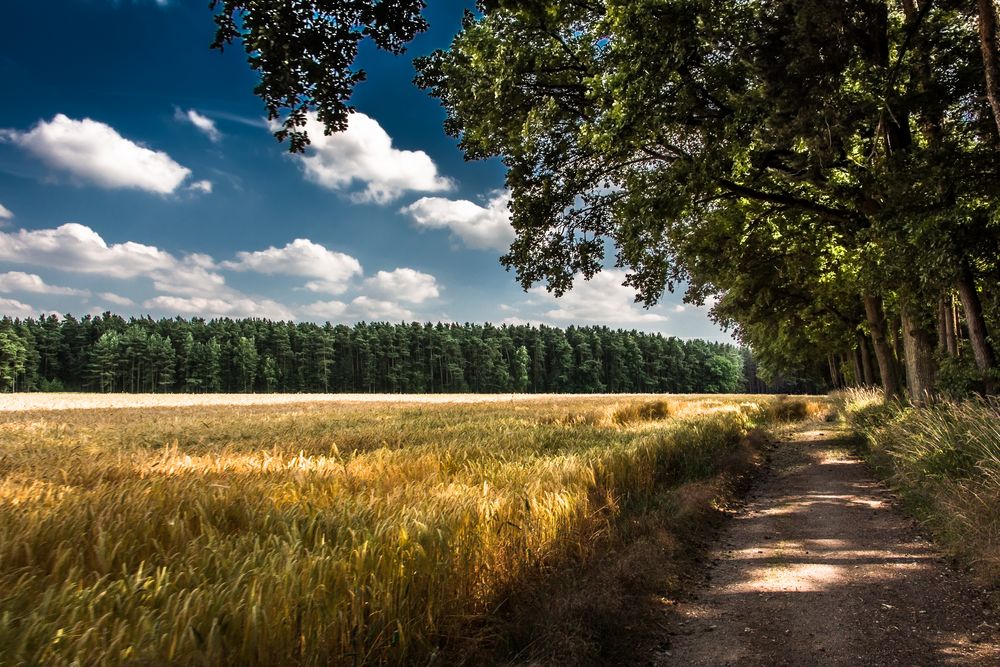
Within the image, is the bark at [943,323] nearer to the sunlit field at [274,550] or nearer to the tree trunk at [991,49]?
the tree trunk at [991,49]

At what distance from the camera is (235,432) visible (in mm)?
12484

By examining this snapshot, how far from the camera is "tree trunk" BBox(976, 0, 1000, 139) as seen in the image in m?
7.31

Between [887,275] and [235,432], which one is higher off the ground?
[887,275]

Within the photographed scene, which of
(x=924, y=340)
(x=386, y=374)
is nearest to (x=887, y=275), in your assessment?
(x=924, y=340)

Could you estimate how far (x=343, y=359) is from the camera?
120 meters

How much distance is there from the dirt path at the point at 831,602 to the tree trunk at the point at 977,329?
5449mm

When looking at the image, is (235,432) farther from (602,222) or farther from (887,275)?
(887,275)

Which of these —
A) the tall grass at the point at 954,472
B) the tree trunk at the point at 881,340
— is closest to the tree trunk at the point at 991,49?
the tall grass at the point at 954,472

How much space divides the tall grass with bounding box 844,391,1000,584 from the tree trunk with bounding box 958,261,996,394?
3.95 feet

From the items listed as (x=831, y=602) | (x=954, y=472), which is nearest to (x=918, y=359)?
(x=954, y=472)

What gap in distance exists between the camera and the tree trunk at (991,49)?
7312 millimetres

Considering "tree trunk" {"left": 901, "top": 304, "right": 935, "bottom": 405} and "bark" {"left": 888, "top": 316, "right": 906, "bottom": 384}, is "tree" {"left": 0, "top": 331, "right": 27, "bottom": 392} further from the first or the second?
"bark" {"left": 888, "top": 316, "right": 906, "bottom": 384}

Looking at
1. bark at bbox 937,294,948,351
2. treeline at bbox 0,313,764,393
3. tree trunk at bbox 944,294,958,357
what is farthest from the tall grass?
treeline at bbox 0,313,764,393

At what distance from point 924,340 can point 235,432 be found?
18715 mm
